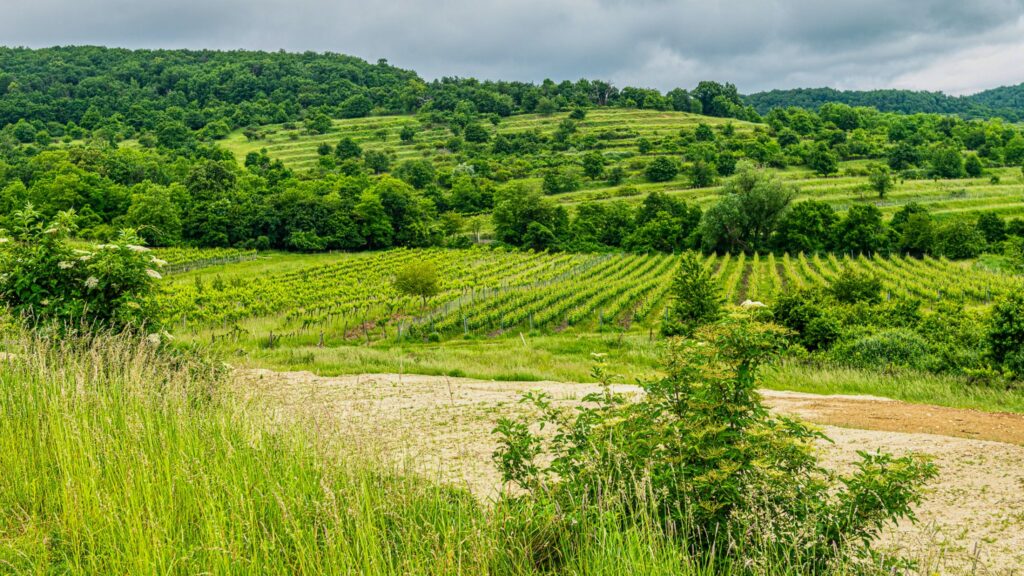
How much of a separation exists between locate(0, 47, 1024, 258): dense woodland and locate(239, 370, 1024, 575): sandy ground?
20716 millimetres

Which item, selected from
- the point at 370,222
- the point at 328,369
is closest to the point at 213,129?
the point at 370,222

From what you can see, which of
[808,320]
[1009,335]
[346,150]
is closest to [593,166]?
[346,150]

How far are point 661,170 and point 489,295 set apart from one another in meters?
67.5

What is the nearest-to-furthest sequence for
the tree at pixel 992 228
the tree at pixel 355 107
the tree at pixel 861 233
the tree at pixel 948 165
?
the tree at pixel 861 233, the tree at pixel 992 228, the tree at pixel 948 165, the tree at pixel 355 107

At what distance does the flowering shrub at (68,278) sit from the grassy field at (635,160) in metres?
73.4

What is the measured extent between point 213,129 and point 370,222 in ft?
255

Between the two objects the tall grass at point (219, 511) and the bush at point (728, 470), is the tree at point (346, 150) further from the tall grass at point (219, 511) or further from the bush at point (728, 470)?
the bush at point (728, 470)

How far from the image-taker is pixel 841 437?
10047mm

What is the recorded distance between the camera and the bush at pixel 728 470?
159 inches

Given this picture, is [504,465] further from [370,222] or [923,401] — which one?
[370,222]

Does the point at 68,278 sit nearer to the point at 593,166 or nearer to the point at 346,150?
the point at 593,166

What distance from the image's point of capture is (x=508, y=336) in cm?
3095

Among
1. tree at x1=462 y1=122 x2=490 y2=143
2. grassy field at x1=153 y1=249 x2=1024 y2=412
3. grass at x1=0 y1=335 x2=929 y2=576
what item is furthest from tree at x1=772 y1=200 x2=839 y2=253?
tree at x1=462 y1=122 x2=490 y2=143

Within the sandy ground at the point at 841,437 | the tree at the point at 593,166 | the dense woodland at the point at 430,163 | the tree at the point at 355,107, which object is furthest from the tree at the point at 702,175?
the tree at the point at 355,107
